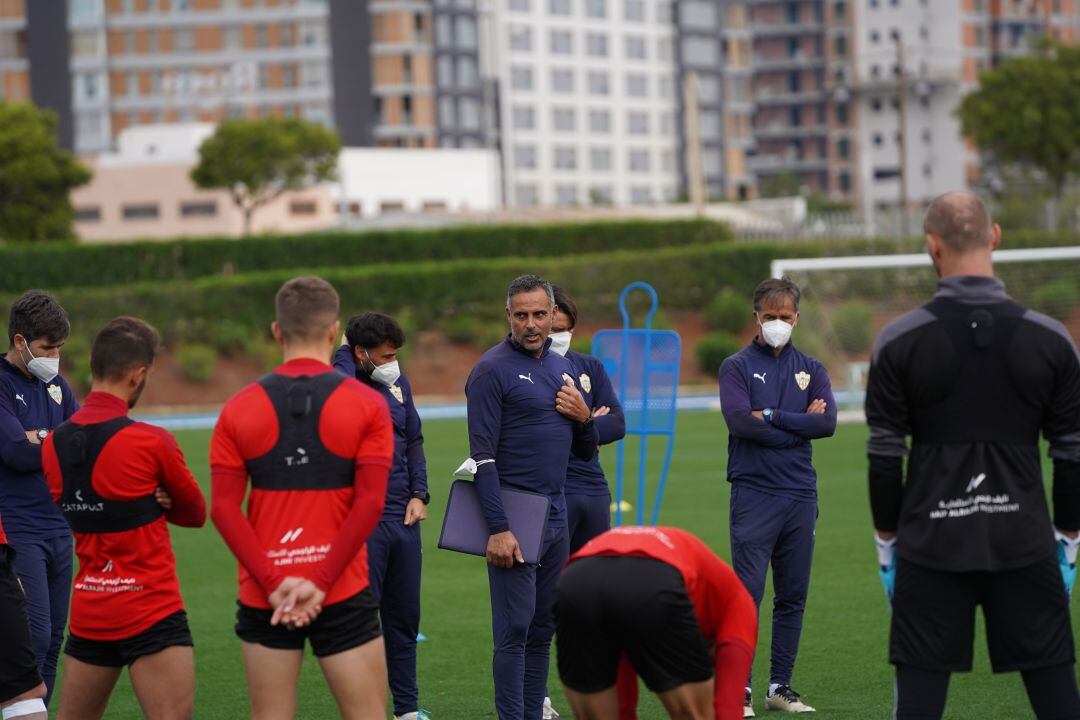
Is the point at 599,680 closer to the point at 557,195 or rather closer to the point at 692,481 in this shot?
the point at 692,481

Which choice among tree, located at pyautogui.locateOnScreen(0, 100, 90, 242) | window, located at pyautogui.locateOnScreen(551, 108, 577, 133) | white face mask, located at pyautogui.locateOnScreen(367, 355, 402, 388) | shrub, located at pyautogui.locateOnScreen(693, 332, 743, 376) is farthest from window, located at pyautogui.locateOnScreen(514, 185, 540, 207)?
white face mask, located at pyautogui.locateOnScreen(367, 355, 402, 388)

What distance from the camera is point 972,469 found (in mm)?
4980

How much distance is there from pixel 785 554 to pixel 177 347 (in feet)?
114

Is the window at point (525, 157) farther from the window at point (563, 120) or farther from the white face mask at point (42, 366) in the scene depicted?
the white face mask at point (42, 366)

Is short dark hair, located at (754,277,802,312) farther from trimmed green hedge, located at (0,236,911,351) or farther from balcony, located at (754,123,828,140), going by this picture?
balcony, located at (754,123,828,140)

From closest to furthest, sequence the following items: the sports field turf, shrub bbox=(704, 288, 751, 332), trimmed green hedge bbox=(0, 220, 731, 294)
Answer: the sports field turf → shrub bbox=(704, 288, 751, 332) → trimmed green hedge bbox=(0, 220, 731, 294)

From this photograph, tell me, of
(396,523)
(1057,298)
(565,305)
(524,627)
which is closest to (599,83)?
(1057,298)

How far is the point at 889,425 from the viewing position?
502 centimetres

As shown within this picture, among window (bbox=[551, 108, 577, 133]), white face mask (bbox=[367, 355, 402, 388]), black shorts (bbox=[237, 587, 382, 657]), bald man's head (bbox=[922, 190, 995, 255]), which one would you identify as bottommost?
black shorts (bbox=[237, 587, 382, 657])

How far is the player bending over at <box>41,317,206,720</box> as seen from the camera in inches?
213

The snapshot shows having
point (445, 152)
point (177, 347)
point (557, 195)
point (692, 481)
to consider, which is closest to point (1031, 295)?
point (692, 481)

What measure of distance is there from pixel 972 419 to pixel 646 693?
12.0ft

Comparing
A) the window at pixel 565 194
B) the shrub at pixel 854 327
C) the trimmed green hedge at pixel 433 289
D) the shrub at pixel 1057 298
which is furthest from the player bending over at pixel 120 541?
the window at pixel 565 194

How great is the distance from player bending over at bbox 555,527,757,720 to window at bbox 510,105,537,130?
95.9 m
